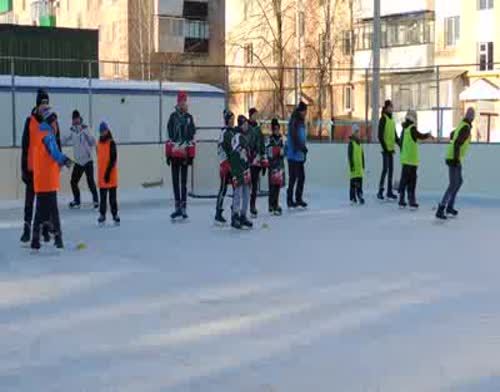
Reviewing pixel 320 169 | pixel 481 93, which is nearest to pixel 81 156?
pixel 320 169

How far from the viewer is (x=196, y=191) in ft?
64.6

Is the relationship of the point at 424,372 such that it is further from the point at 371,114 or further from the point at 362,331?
the point at 371,114

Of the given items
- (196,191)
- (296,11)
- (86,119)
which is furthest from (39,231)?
(296,11)

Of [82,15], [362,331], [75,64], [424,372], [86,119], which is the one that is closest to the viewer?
[424,372]

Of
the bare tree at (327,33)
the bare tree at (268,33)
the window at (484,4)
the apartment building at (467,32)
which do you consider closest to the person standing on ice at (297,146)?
the apartment building at (467,32)

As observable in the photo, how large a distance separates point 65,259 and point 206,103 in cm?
1767

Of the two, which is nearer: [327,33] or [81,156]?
[81,156]

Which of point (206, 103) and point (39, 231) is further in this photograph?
point (206, 103)

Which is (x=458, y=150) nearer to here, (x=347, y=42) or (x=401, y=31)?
(x=401, y=31)

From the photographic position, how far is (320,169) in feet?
71.2

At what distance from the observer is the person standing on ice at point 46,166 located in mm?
10094

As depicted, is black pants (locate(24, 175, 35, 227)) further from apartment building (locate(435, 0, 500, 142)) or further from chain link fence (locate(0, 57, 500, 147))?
apartment building (locate(435, 0, 500, 142))

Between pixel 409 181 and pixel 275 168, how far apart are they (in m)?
2.37

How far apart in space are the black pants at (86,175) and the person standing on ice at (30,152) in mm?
4816
